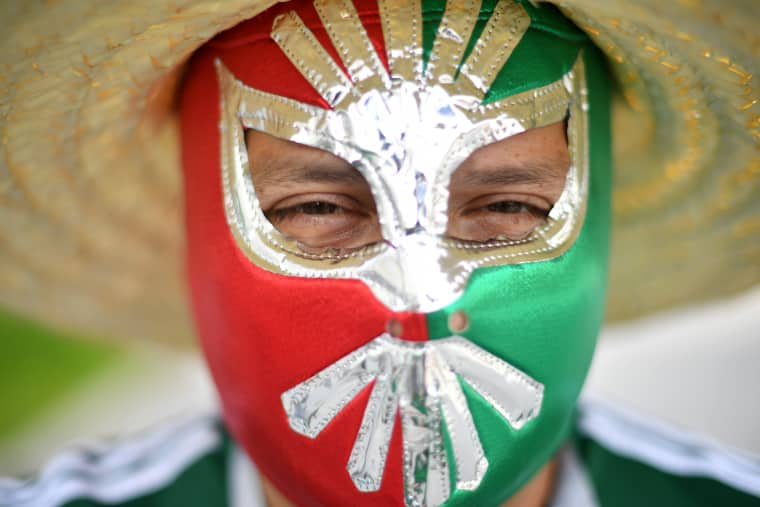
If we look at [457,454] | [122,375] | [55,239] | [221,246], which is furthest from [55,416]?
[457,454]

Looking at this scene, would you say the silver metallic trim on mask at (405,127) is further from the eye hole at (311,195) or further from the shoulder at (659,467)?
the shoulder at (659,467)

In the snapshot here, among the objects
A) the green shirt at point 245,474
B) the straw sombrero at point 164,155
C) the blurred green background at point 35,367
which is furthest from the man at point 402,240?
the blurred green background at point 35,367

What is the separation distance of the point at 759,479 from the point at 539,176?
0.85m

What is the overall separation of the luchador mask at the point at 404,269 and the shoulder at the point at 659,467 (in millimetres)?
410

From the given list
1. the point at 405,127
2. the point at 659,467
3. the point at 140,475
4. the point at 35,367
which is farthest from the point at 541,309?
the point at 35,367

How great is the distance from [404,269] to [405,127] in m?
0.20

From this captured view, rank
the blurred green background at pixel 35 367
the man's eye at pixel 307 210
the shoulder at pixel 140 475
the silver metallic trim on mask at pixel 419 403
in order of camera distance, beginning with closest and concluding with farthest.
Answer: the silver metallic trim on mask at pixel 419 403 < the man's eye at pixel 307 210 < the shoulder at pixel 140 475 < the blurred green background at pixel 35 367

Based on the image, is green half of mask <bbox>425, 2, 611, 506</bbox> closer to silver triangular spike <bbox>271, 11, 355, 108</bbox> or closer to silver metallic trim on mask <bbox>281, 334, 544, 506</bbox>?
silver metallic trim on mask <bbox>281, 334, 544, 506</bbox>

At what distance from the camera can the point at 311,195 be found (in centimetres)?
120

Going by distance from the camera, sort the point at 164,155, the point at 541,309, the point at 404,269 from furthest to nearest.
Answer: the point at 164,155, the point at 541,309, the point at 404,269

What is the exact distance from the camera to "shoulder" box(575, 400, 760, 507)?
5.15 feet

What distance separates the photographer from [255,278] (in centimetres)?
119

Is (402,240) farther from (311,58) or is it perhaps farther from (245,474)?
(245,474)

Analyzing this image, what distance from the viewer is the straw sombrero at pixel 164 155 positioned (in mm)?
1082
